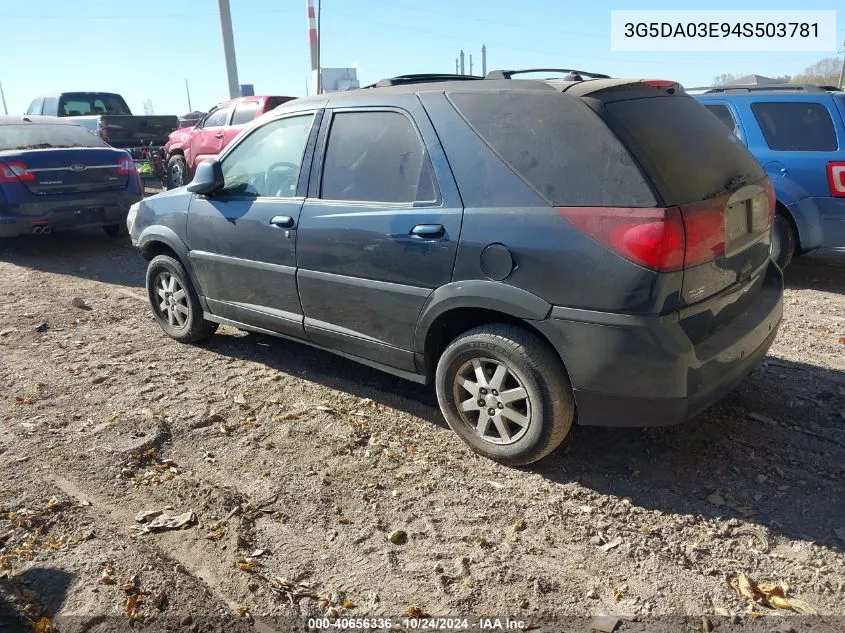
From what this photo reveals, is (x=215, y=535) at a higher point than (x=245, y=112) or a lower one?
lower

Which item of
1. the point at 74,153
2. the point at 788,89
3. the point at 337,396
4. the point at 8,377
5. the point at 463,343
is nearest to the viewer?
the point at 463,343

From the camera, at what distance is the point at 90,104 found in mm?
16578

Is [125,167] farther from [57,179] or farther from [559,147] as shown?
[559,147]

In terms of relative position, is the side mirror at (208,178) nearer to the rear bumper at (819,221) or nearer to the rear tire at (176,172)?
the rear bumper at (819,221)

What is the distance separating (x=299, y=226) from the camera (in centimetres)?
393

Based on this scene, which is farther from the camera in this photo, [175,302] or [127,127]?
[127,127]

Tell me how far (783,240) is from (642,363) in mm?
4497

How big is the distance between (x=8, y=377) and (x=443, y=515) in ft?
11.4

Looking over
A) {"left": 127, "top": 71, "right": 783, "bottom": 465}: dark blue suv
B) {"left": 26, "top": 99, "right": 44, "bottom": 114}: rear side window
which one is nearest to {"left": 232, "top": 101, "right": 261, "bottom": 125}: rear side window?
{"left": 26, "top": 99, "right": 44, "bottom": 114}: rear side window

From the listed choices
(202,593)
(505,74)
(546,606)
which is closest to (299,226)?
(505,74)

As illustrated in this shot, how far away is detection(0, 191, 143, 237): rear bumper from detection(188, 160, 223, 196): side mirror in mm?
4562

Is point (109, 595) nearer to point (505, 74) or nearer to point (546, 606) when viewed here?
point (546, 606)

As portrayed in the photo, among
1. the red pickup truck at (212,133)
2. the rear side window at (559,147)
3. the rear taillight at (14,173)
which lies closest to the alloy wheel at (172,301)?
the rear side window at (559,147)

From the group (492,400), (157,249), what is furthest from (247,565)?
(157,249)
